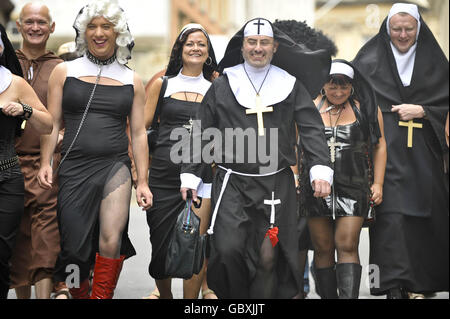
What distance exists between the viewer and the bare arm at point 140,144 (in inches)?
253

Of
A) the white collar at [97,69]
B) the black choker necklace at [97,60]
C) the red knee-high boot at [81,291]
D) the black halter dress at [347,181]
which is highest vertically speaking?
the black choker necklace at [97,60]

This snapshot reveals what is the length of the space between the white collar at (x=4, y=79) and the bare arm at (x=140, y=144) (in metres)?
0.94

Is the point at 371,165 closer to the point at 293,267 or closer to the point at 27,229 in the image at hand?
the point at 293,267

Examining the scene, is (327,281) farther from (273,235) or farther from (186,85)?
(186,85)

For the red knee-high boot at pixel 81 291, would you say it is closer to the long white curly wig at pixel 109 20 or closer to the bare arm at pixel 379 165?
the long white curly wig at pixel 109 20

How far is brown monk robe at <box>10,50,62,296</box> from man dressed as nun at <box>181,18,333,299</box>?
4.28 ft

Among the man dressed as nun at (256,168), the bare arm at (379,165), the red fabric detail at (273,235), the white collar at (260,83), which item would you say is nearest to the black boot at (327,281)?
the bare arm at (379,165)

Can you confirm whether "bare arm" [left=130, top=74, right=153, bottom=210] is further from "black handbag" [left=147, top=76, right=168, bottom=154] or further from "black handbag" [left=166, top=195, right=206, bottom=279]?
"black handbag" [left=147, top=76, right=168, bottom=154]

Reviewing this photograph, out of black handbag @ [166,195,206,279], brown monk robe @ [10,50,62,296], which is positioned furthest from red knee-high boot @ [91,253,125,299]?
brown monk robe @ [10,50,62,296]

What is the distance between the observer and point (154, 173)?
724cm

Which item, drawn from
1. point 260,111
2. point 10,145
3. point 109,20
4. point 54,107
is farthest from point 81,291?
point 109,20

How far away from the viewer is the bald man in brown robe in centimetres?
670
